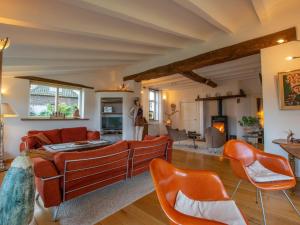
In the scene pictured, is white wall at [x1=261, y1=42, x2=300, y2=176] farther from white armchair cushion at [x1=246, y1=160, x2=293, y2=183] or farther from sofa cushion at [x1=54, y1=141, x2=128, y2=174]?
sofa cushion at [x1=54, y1=141, x2=128, y2=174]

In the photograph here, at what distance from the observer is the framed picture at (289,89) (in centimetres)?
271

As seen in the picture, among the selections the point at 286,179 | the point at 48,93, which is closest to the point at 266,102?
the point at 286,179

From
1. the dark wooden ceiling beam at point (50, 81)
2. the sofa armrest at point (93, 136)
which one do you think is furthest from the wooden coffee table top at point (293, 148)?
the dark wooden ceiling beam at point (50, 81)

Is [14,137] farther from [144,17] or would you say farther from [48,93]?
[144,17]

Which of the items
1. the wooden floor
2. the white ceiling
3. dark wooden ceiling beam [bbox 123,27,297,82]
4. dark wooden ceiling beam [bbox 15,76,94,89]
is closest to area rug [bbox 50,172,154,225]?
the wooden floor

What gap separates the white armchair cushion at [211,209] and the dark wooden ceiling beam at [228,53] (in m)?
2.95

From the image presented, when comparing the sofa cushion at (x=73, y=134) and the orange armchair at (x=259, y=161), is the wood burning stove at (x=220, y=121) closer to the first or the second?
the orange armchair at (x=259, y=161)

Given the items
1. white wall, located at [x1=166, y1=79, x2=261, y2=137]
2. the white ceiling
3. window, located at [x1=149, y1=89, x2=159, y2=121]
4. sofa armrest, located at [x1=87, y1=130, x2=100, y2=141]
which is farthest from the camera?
window, located at [x1=149, y1=89, x2=159, y2=121]

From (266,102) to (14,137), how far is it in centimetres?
592

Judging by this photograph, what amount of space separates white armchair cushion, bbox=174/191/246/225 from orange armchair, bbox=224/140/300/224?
0.63 m

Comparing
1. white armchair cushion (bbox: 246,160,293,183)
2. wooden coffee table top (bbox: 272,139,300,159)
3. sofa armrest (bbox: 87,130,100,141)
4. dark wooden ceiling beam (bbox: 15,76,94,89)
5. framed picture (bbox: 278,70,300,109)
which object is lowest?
white armchair cushion (bbox: 246,160,293,183)

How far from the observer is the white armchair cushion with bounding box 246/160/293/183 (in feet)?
5.62

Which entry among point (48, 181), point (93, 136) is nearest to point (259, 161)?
point (48, 181)

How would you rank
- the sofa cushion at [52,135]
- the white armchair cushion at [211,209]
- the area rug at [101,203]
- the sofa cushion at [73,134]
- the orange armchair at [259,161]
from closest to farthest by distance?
the white armchair cushion at [211,209] → the orange armchair at [259,161] → the area rug at [101,203] → the sofa cushion at [52,135] → the sofa cushion at [73,134]
